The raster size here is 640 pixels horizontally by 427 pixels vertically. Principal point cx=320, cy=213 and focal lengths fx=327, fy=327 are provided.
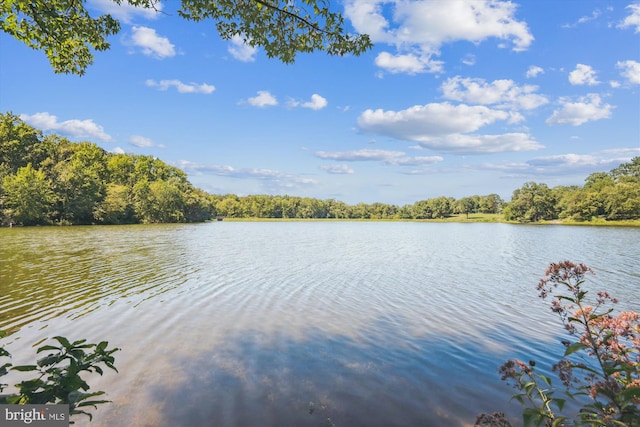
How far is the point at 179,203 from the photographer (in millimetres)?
98125

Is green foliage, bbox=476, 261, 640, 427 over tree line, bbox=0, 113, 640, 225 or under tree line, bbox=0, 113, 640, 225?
under

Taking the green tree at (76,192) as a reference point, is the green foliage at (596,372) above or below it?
below

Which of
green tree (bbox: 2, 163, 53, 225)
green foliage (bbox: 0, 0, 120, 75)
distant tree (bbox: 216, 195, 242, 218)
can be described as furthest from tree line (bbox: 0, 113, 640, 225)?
green foliage (bbox: 0, 0, 120, 75)

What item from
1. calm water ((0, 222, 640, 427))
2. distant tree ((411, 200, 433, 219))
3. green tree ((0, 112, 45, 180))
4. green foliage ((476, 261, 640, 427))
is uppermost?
green tree ((0, 112, 45, 180))

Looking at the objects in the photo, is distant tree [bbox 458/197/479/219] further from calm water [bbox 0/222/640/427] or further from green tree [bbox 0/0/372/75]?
green tree [bbox 0/0/372/75]

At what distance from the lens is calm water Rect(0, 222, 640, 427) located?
5.28 m

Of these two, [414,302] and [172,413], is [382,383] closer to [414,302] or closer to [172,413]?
[172,413]

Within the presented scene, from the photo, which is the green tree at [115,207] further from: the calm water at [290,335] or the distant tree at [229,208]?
the distant tree at [229,208]

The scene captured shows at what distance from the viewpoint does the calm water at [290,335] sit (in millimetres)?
5281

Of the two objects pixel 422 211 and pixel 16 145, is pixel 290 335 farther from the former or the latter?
pixel 422 211

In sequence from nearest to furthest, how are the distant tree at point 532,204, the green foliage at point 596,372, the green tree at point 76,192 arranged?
1. the green foliage at point 596,372
2. the green tree at point 76,192
3. the distant tree at point 532,204

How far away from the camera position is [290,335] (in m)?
8.59

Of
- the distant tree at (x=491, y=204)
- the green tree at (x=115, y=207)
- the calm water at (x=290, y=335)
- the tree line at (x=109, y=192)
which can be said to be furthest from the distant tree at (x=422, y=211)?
the calm water at (x=290, y=335)

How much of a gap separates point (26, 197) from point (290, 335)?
73.9 meters
